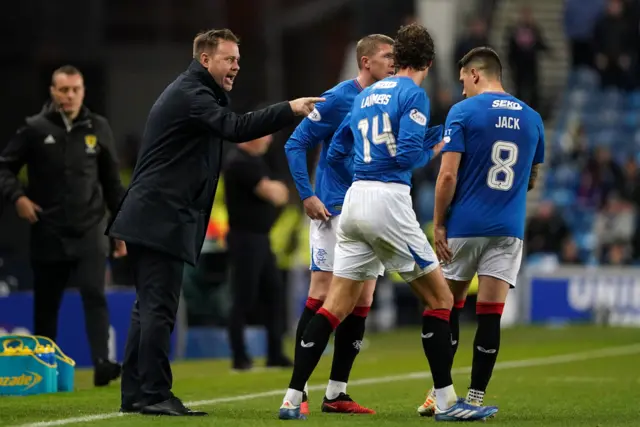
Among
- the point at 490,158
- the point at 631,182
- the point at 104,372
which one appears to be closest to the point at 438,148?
the point at 490,158

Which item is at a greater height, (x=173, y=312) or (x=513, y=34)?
(x=513, y=34)

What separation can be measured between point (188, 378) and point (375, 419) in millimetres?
3909

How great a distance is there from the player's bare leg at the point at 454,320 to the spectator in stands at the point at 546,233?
1407 cm

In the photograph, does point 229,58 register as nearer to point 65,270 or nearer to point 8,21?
point 65,270

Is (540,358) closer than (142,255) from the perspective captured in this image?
No

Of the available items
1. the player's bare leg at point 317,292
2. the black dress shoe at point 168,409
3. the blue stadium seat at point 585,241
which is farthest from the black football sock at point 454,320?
the blue stadium seat at point 585,241

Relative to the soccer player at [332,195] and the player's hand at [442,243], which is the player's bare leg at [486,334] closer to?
the player's hand at [442,243]

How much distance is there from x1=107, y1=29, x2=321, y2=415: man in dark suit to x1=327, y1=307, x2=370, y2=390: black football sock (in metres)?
1.05

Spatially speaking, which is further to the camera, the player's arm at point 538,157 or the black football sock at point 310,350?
the player's arm at point 538,157

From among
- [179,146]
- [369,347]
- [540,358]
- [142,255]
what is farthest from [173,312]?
[369,347]

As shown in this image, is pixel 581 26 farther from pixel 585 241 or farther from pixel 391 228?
pixel 391 228

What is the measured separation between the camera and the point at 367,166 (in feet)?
28.6

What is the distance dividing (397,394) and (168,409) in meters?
2.50

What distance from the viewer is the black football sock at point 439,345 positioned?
868cm
